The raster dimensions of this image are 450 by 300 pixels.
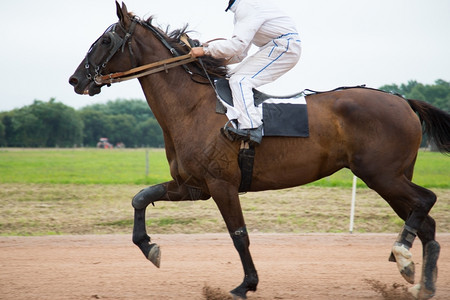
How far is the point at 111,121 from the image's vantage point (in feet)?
264

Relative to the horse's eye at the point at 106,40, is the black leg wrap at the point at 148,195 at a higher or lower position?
lower

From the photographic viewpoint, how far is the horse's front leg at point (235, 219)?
4.91m

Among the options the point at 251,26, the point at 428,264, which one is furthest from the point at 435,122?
the point at 251,26

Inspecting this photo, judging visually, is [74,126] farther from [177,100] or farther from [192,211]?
[177,100]

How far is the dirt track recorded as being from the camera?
214 inches

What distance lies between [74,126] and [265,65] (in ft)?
193

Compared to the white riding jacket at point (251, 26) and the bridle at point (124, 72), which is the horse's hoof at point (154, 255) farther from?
the white riding jacket at point (251, 26)

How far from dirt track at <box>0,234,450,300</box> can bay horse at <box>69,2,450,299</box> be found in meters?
0.62

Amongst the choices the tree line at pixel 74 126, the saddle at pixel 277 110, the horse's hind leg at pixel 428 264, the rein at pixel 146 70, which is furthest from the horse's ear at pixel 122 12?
the tree line at pixel 74 126

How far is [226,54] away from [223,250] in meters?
3.69

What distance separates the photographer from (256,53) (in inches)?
207

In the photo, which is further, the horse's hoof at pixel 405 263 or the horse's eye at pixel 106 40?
the horse's eye at pixel 106 40

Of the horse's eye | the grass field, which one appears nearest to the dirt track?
the grass field

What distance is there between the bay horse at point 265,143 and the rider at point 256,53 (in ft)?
0.67
